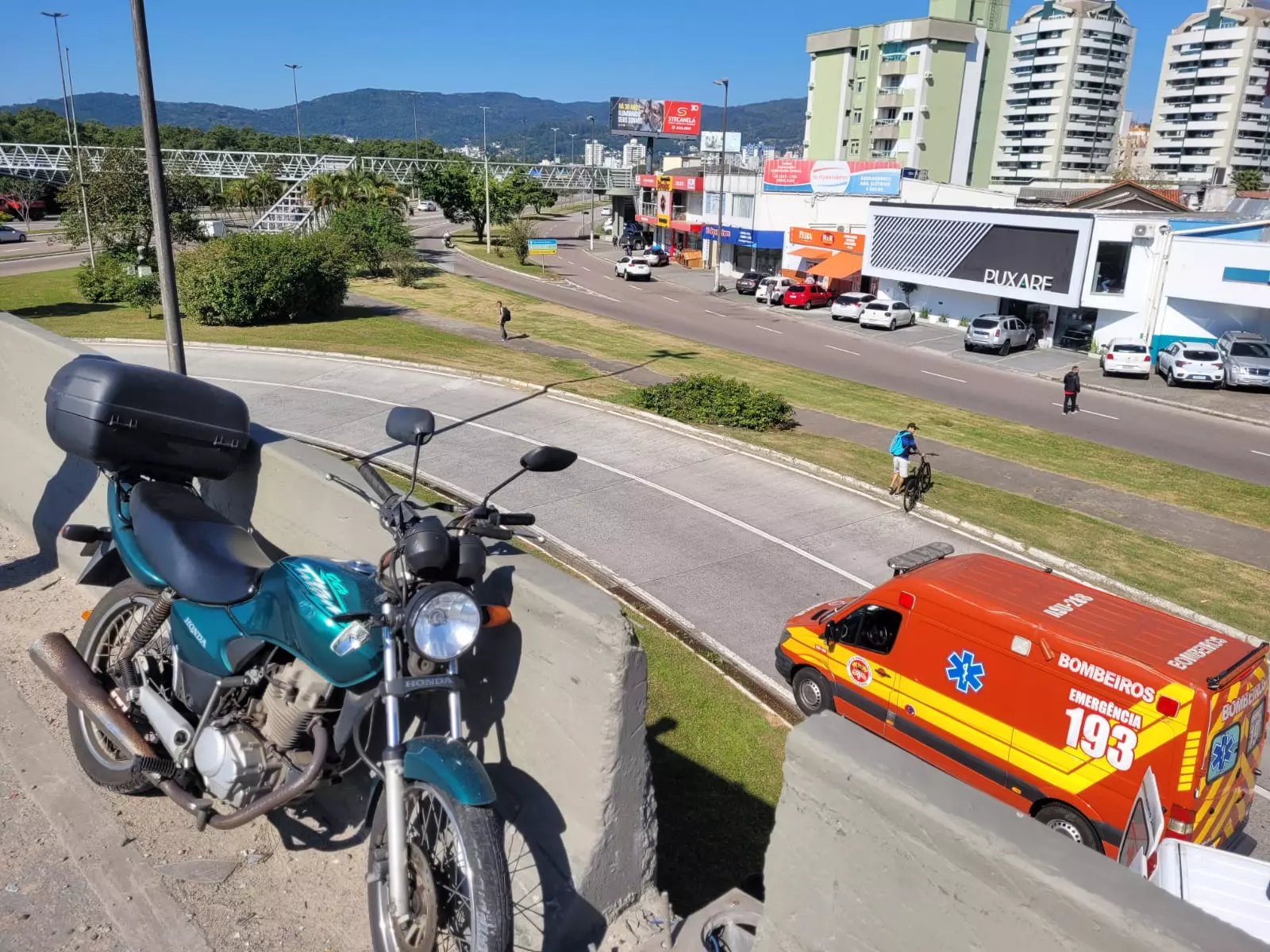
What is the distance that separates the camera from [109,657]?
5.64m

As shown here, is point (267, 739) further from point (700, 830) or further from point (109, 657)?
point (700, 830)

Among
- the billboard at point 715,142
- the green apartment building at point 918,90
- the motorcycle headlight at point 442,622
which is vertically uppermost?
the green apartment building at point 918,90

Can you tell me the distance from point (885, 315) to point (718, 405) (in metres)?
23.2

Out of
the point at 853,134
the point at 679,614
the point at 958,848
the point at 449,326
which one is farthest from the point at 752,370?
the point at 853,134

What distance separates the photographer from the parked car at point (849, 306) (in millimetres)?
45188

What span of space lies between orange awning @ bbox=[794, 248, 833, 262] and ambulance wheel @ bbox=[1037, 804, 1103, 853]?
4509 centimetres

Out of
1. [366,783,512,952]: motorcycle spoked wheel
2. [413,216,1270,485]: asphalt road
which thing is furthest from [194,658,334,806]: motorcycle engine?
[413,216,1270,485]: asphalt road

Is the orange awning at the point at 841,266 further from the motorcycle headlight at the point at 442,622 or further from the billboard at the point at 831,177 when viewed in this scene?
the motorcycle headlight at the point at 442,622

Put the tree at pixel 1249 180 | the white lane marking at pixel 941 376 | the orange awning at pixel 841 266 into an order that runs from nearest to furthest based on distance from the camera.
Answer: the white lane marking at pixel 941 376, the orange awning at pixel 841 266, the tree at pixel 1249 180

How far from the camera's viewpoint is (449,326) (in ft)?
117

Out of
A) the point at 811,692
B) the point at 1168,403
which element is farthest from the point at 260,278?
the point at 1168,403

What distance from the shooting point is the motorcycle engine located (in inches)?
169

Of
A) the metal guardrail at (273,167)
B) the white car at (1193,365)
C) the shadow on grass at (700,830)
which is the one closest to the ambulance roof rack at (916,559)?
the shadow on grass at (700,830)

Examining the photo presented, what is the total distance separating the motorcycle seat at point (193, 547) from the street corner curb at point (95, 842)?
1.31 meters
